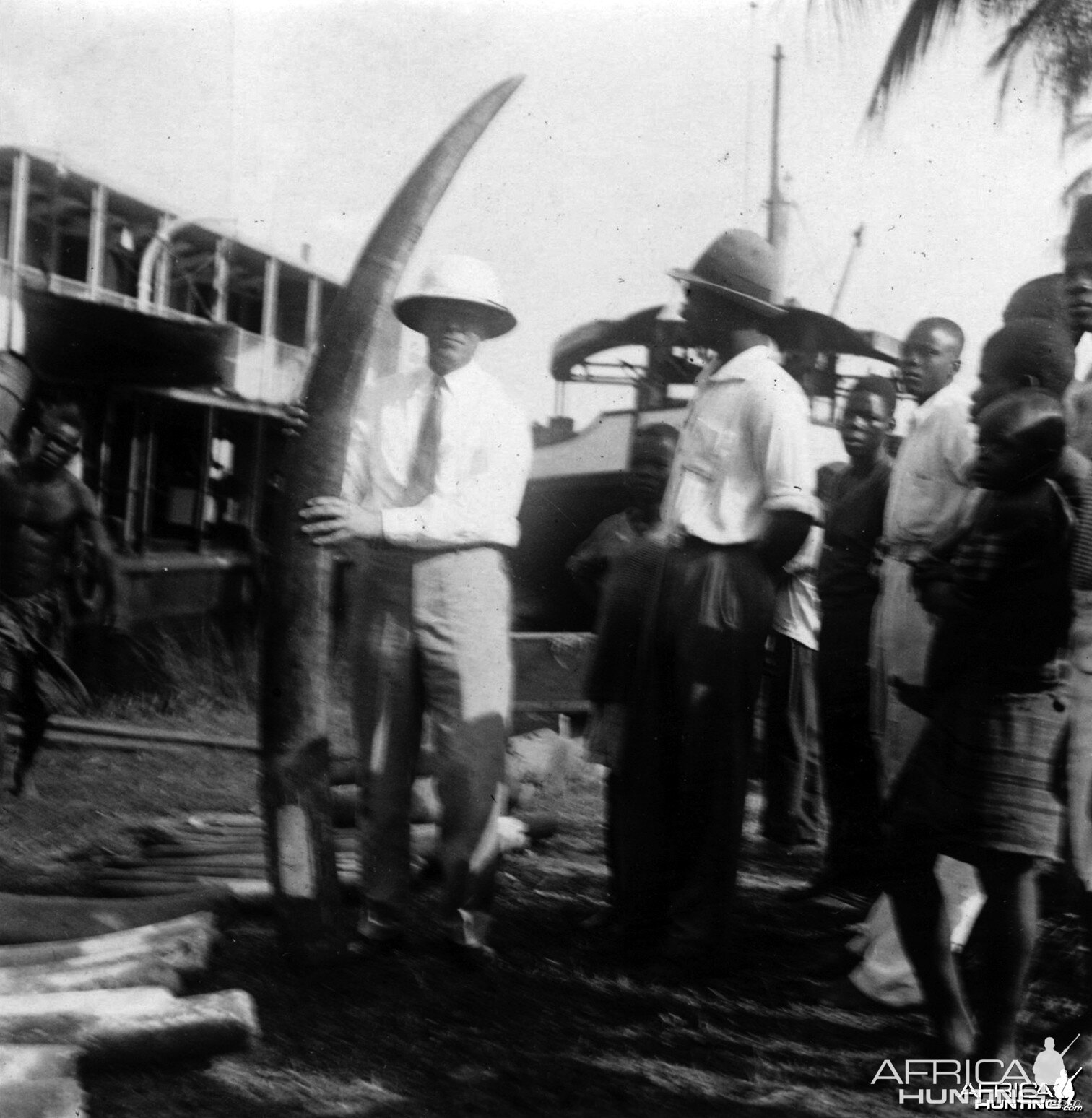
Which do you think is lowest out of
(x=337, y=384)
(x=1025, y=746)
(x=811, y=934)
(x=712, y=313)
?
(x=811, y=934)

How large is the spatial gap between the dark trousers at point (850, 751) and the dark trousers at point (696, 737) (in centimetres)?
66

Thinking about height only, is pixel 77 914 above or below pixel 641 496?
below

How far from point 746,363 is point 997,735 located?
1.33 m

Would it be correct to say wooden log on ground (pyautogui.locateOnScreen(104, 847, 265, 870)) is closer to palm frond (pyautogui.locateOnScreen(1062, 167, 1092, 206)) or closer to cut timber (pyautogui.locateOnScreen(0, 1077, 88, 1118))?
cut timber (pyautogui.locateOnScreen(0, 1077, 88, 1118))

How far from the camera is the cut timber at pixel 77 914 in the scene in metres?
3.24

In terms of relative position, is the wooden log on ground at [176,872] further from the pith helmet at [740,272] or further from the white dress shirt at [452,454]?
the pith helmet at [740,272]

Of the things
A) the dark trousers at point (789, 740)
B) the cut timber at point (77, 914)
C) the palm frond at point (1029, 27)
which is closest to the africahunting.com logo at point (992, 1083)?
the cut timber at point (77, 914)

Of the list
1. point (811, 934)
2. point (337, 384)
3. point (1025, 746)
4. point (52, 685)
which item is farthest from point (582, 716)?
point (1025, 746)

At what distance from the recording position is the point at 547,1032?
2.96 m

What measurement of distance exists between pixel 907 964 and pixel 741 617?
96 cm

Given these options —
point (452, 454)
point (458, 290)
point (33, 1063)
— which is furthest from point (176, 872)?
point (458, 290)

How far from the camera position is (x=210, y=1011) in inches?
104

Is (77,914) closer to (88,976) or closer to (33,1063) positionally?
(88,976)

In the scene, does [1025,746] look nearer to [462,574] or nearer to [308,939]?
[462,574]
